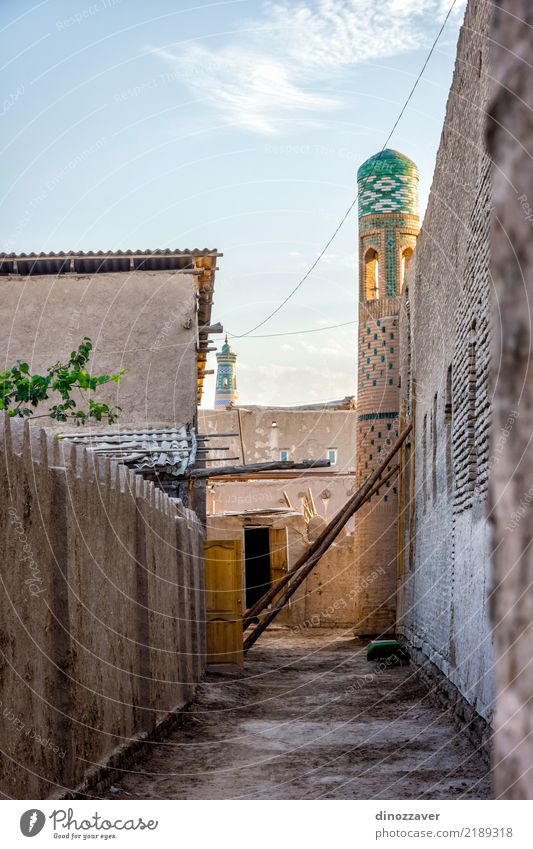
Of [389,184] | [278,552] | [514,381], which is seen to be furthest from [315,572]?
[514,381]

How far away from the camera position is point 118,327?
1927 centimetres

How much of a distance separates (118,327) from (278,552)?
8078mm

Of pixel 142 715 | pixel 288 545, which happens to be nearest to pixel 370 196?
pixel 288 545

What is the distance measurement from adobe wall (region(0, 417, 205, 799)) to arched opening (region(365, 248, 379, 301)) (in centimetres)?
A: 1358

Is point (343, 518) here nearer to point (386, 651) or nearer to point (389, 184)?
point (386, 651)

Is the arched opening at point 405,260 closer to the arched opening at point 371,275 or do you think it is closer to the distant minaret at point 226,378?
the arched opening at point 371,275

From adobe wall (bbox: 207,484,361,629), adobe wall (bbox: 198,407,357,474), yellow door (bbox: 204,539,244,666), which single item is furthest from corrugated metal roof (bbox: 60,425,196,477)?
adobe wall (bbox: 198,407,357,474)

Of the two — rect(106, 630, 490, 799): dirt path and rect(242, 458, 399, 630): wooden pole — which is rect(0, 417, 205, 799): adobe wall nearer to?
rect(106, 630, 490, 799): dirt path

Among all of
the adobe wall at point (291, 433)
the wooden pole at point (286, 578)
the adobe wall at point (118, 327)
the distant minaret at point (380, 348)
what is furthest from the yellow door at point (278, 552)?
the adobe wall at point (291, 433)

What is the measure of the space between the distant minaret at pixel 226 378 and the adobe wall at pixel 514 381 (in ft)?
203

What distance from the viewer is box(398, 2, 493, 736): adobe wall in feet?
28.7

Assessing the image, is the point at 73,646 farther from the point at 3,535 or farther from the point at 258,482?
the point at 258,482

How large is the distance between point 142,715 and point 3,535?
12.0ft

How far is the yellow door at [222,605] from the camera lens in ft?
50.3
